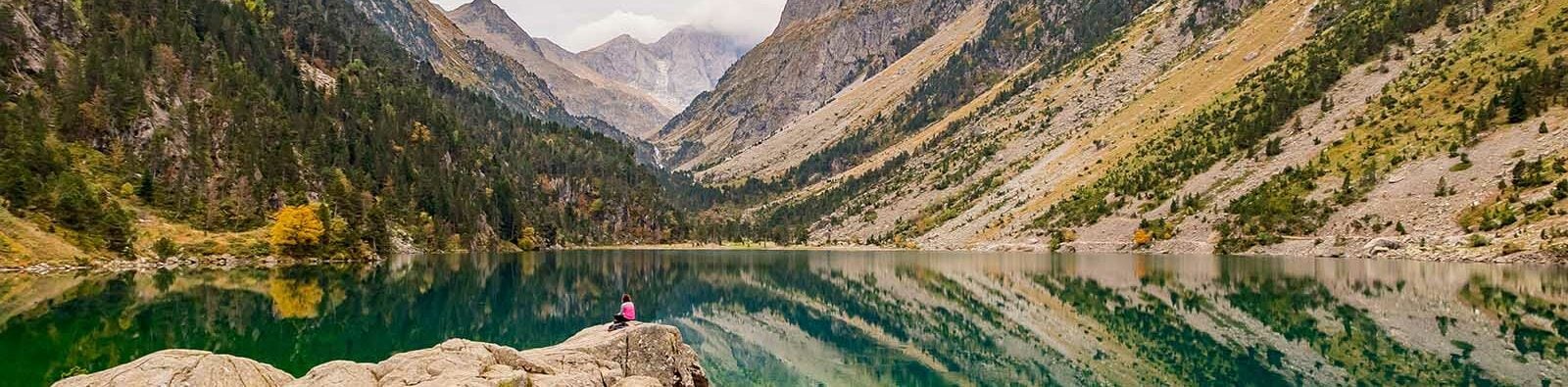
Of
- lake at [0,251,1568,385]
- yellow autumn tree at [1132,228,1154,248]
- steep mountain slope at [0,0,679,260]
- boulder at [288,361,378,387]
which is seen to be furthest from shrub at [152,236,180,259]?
yellow autumn tree at [1132,228,1154,248]

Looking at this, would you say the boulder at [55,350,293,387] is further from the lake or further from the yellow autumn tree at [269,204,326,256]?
the yellow autumn tree at [269,204,326,256]

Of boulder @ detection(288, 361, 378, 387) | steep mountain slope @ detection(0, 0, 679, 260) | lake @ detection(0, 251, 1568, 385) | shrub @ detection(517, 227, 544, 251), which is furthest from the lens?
shrub @ detection(517, 227, 544, 251)

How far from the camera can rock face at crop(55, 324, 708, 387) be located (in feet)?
54.0

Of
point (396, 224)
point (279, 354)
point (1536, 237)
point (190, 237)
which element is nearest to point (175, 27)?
point (396, 224)

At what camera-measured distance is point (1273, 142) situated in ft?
439

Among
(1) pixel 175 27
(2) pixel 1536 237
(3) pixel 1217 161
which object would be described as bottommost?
(2) pixel 1536 237

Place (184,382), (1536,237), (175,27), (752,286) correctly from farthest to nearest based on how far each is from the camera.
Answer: (175,27) < (752,286) < (1536,237) < (184,382)

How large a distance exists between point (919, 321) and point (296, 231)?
75110 millimetres

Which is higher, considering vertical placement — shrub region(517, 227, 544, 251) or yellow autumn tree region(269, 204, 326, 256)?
yellow autumn tree region(269, 204, 326, 256)

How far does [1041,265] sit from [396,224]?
9159cm

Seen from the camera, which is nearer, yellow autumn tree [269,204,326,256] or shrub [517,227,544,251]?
yellow autumn tree [269,204,326,256]

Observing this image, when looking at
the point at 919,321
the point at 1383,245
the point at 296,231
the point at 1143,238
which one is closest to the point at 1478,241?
the point at 1383,245

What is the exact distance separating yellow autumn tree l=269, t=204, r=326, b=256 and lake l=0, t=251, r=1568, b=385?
1493cm

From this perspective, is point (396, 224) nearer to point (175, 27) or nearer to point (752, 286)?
point (175, 27)
